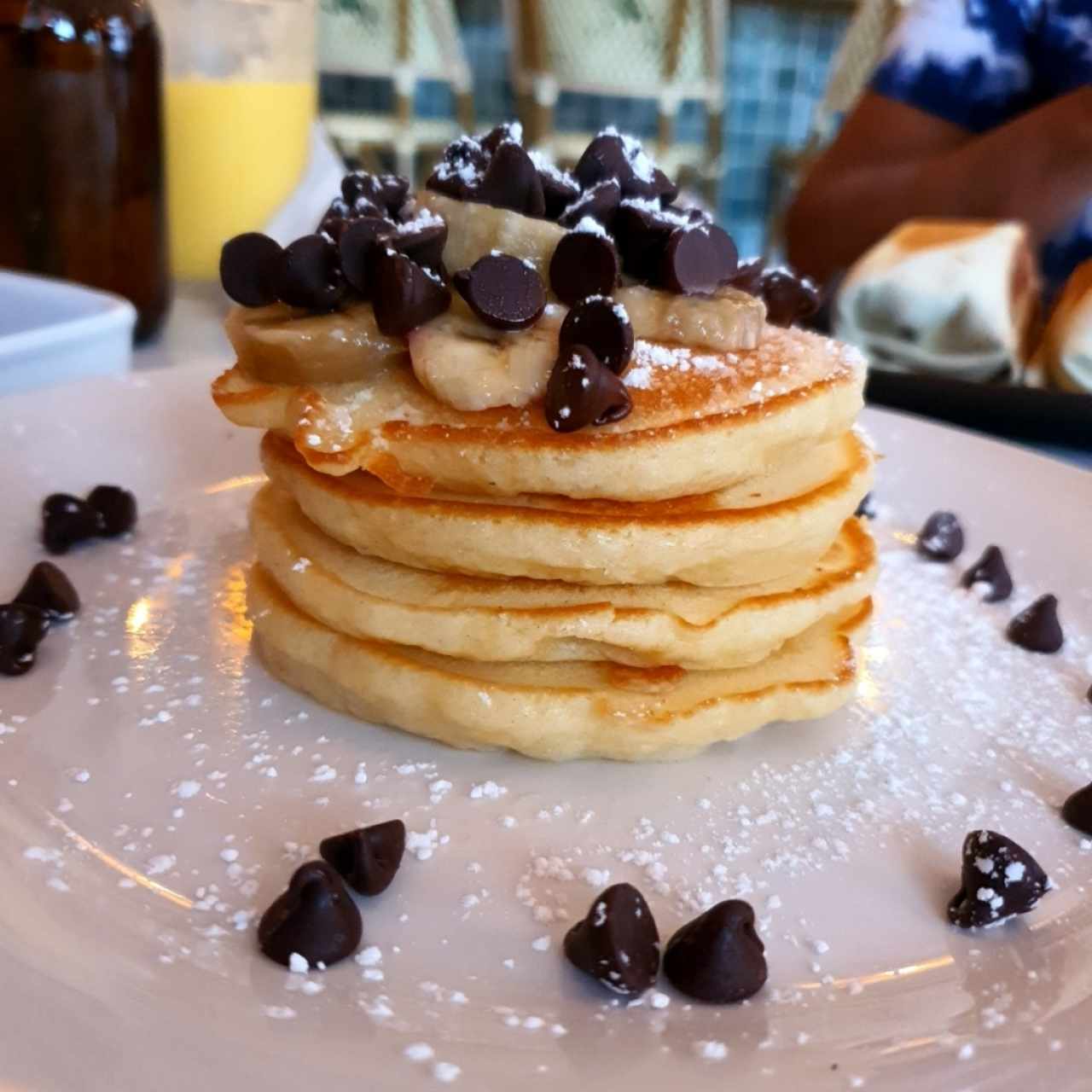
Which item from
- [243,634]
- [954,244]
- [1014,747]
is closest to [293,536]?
[243,634]

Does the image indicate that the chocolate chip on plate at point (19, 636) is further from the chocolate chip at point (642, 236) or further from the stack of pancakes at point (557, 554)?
the chocolate chip at point (642, 236)

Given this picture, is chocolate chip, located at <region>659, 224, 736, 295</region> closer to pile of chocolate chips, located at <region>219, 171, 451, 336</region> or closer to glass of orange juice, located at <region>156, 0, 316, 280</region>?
pile of chocolate chips, located at <region>219, 171, 451, 336</region>

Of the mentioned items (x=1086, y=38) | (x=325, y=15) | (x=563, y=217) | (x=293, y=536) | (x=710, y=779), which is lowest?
(x=710, y=779)

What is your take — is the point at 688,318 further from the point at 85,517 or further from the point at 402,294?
the point at 85,517

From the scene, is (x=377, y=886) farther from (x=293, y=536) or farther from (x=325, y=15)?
(x=325, y=15)

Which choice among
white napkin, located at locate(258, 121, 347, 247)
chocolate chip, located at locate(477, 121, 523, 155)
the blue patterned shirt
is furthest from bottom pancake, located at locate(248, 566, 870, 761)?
the blue patterned shirt
